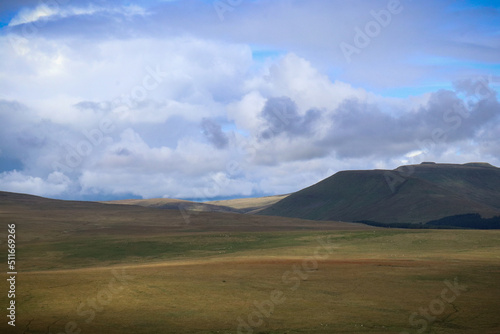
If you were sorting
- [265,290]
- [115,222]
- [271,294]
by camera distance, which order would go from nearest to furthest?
1. [271,294]
2. [265,290]
3. [115,222]

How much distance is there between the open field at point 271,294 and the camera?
1087 inches

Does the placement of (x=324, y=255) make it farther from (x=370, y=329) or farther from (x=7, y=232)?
(x=7, y=232)

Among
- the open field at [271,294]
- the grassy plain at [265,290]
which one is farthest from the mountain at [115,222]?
the open field at [271,294]

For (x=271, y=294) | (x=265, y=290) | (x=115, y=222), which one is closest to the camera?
(x=271, y=294)

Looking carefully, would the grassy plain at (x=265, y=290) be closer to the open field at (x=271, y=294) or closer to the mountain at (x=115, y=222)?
the open field at (x=271, y=294)

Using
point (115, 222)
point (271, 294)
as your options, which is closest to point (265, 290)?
point (271, 294)

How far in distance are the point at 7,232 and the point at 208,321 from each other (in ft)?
243

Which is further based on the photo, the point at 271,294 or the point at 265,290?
the point at 265,290

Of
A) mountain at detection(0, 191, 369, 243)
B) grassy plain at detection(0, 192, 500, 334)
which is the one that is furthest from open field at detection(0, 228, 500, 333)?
mountain at detection(0, 191, 369, 243)

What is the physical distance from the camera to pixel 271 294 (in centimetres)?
3584

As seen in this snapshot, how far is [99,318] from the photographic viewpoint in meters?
28.3

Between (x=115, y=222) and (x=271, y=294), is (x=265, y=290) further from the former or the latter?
(x=115, y=222)

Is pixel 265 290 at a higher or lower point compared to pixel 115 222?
lower

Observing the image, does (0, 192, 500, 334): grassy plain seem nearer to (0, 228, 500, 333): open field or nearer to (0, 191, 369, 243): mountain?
(0, 228, 500, 333): open field
